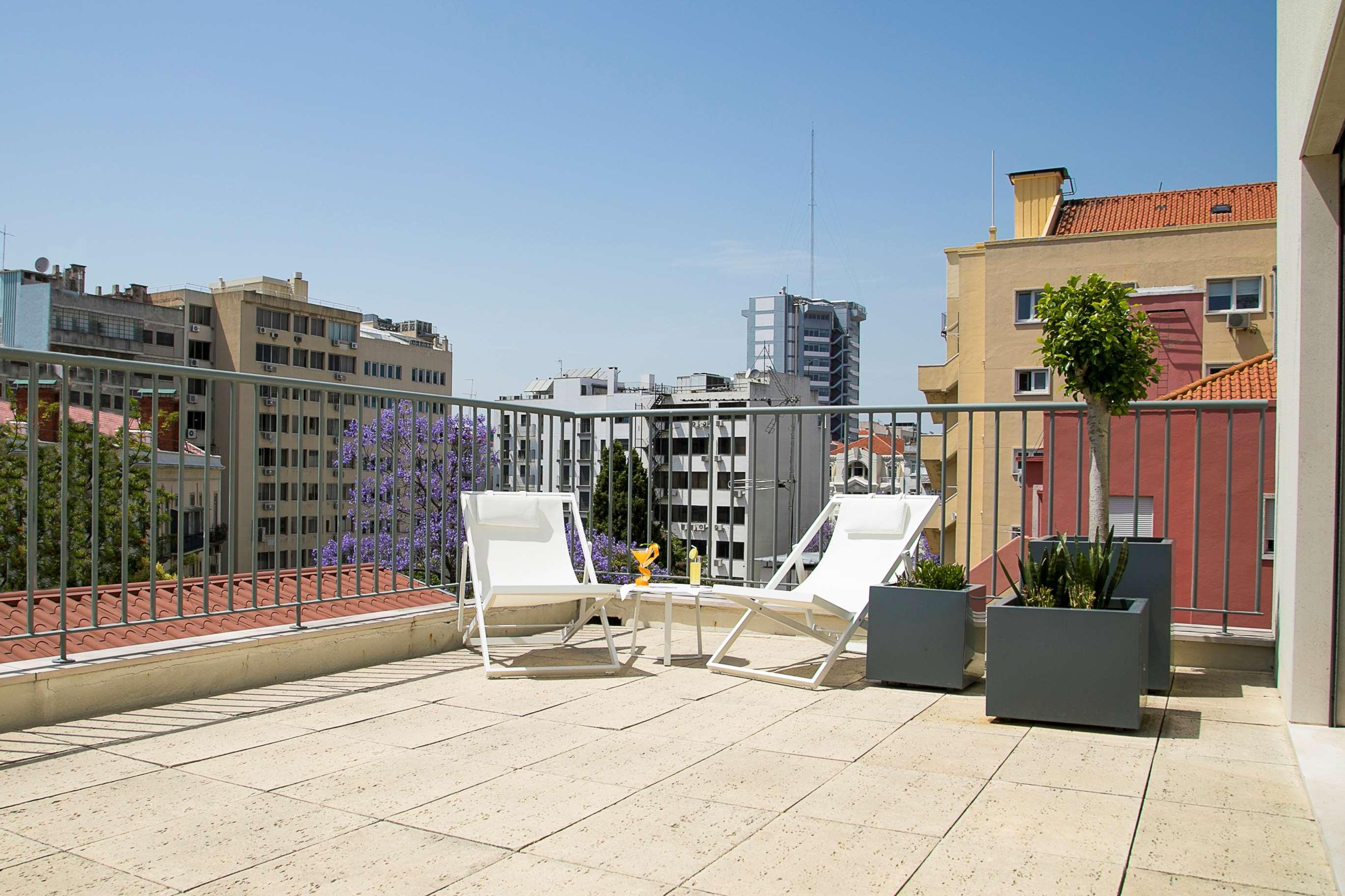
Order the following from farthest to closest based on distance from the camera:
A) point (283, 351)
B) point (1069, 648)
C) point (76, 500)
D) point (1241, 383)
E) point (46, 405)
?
point (283, 351) < point (1241, 383) < point (76, 500) < point (46, 405) < point (1069, 648)

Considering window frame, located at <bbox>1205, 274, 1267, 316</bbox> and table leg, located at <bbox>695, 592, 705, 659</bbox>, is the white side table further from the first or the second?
window frame, located at <bbox>1205, 274, 1267, 316</bbox>

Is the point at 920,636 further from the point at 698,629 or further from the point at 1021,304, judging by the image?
the point at 1021,304

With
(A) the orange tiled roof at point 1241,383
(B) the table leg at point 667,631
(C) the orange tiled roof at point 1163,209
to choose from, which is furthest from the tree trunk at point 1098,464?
(C) the orange tiled roof at point 1163,209

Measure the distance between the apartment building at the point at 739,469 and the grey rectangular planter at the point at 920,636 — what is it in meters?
0.77

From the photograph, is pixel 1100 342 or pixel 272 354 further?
pixel 272 354

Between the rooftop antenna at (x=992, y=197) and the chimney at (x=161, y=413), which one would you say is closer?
the chimney at (x=161, y=413)

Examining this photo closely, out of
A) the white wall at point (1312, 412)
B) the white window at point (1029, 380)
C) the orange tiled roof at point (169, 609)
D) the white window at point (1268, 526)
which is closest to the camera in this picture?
the white wall at point (1312, 412)

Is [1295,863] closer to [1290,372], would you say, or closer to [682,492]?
[1290,372]

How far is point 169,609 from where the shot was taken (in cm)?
448

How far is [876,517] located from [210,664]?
3064mm

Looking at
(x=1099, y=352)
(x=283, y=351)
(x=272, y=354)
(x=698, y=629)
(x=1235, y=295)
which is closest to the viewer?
(x=1099, y=352)

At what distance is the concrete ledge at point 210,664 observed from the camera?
3.51 m

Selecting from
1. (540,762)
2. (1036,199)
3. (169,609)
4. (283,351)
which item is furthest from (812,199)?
(540,762)

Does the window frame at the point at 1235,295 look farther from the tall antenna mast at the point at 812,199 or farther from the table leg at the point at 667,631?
the table leg at the point at 667,631
